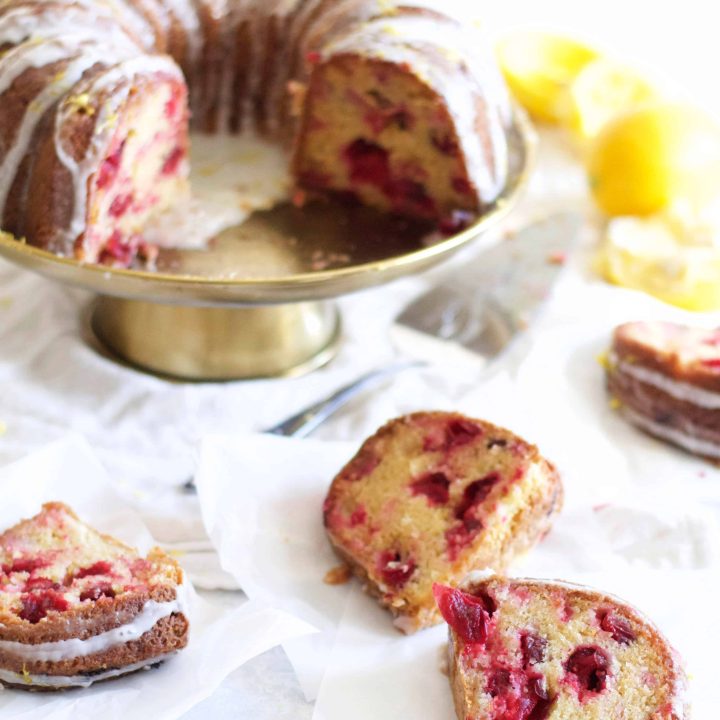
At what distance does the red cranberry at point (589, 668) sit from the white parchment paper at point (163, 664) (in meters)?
0.36

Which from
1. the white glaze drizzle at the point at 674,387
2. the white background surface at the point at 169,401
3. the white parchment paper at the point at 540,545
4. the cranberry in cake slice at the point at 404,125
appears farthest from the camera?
the cranberry in cake slice at the point at 404,125

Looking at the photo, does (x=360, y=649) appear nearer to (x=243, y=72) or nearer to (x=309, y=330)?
(x=309, y=330)

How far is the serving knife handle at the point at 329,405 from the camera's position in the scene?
6.60 ft

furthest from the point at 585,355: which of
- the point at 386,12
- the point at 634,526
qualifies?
the point at 386,12

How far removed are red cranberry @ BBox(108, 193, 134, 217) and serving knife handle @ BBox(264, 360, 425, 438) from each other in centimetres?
48

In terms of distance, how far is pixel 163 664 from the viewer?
4.98 feet

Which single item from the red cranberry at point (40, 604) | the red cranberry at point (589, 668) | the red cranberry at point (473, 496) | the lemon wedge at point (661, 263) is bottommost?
the lemon wedge at point (661, 263)

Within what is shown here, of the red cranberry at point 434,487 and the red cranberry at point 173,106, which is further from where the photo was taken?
the red cranberry at point 173,106

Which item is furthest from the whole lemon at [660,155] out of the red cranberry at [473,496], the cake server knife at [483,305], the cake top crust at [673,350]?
the red cranberry at [473,496]

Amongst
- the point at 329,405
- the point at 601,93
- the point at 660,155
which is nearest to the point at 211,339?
the point at 329,405

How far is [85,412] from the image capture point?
2072 mm

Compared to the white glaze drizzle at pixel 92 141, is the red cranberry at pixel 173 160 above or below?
below

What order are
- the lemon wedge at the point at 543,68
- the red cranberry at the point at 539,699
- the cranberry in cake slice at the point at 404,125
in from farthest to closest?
the lemon wedge at the point at 543,68, the cranberry in cake slice at the point at 404,125, the red cranberry at the point at 539,699

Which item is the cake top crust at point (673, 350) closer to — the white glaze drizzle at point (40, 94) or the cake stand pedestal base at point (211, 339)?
the cake stand pedestal base at point (211, 339)
